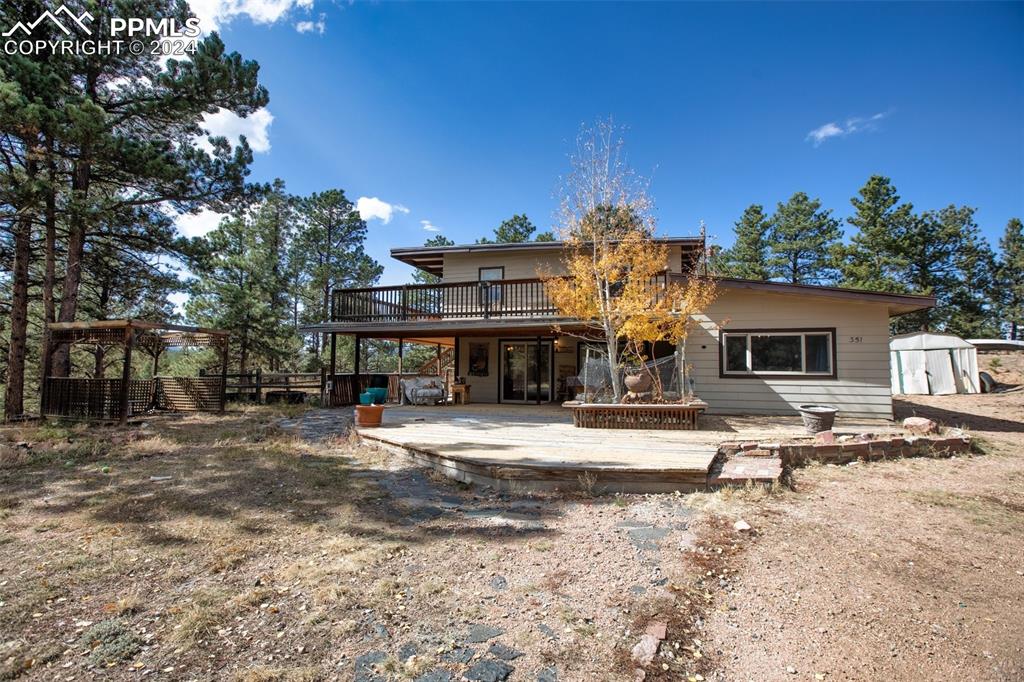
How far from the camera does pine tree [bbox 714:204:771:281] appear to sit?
30.7 m

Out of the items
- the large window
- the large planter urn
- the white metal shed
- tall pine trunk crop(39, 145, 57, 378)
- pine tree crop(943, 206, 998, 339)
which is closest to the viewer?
the large planter urn

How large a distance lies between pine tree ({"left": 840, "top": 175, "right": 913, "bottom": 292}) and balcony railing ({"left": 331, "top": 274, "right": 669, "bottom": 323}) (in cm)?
2150

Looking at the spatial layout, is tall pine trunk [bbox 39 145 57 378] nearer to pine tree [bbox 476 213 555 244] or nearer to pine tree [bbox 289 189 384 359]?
pine tree [bbox 289 189 384 359]

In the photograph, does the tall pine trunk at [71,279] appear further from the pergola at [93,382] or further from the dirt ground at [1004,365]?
the dirt ground at [1004,365]

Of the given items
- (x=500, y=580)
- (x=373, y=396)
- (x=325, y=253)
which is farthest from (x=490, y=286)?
(x=325, y=253)

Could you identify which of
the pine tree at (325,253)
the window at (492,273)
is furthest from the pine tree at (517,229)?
the window at (492,273)

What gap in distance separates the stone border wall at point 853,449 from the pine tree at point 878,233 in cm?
2151

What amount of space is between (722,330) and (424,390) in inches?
323

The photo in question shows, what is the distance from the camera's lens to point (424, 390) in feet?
43.8

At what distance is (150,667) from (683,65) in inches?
599

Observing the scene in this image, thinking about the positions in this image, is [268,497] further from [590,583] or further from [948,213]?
[948,213]

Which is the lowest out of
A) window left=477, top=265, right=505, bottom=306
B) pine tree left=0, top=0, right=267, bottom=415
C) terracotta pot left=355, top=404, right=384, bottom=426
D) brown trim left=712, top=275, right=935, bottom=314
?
terracotta pot left=355, top=404, right=384, bottom=426

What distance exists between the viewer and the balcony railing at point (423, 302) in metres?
12.8

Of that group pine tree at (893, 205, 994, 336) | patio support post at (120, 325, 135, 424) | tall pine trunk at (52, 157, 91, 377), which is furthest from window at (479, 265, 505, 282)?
pine tree at (893, 205, 994, 336)
